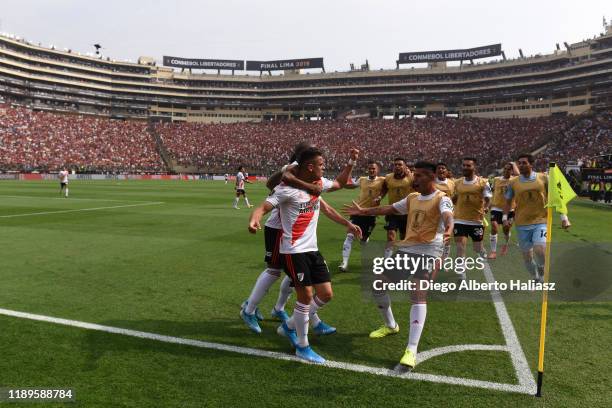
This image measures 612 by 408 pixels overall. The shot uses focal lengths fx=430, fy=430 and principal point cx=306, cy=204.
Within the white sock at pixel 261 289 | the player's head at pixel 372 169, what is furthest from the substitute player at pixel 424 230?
the player's head at pixel 372 169

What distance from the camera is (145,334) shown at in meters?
5.17

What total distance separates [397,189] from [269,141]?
7095 cm

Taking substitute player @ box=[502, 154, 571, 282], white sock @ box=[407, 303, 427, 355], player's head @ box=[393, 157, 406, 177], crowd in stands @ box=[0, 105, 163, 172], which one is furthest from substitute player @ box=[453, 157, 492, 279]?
crowd in stands @ box=[0, 105, 163, 172]

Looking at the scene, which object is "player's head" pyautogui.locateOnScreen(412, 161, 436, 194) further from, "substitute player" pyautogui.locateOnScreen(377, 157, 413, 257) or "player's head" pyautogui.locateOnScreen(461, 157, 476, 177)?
"player's head" pyautogui.locateOnScreen(461, 157, 476, 177)

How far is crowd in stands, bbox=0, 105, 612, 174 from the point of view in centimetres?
5956

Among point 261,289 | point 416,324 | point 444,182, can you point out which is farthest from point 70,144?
point 416,324

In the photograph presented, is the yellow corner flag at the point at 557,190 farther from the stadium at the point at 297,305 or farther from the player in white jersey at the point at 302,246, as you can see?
the player in white jersey at the point at 302,246

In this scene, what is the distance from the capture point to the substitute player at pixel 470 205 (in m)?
8.97

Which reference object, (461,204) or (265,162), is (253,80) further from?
(461,204)

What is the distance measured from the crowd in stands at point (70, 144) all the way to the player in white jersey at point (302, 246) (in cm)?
6339

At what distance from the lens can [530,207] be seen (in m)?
7.65

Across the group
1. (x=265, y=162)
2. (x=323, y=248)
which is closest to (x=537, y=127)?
(x=265, y=162)

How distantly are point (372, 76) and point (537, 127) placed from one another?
44.8 metres

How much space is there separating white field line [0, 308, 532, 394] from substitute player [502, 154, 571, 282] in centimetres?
433
